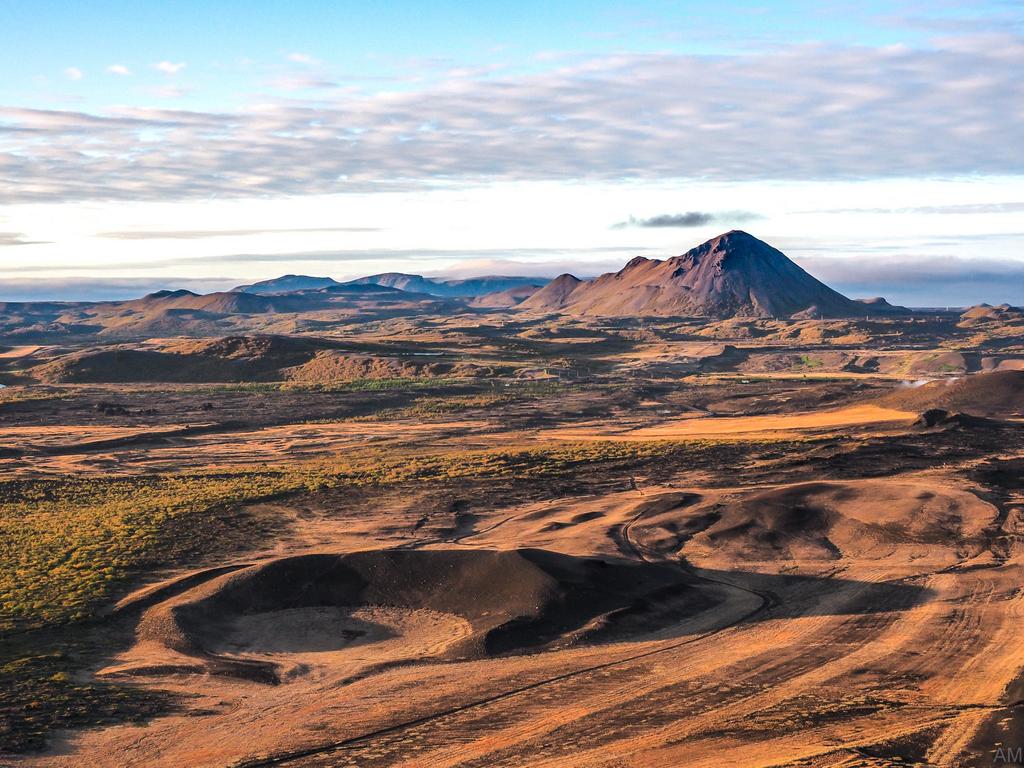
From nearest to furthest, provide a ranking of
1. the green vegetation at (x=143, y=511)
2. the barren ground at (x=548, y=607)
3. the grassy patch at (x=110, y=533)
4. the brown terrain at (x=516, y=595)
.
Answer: the barren ground at (x=548, y=607) → the brown terrain at (x=516, y=595) → the grassy patch at (x=110, y=533) → the green vegetation at (x=143, y=511)

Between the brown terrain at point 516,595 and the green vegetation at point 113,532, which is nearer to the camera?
the brown terrain at point 516,595

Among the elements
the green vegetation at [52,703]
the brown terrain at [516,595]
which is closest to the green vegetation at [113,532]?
the green vegetation at [52,703]

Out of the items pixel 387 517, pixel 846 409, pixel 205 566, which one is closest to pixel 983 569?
pixel 387 517

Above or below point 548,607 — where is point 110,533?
below

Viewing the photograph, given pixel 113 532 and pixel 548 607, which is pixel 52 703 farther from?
pixel 113 532

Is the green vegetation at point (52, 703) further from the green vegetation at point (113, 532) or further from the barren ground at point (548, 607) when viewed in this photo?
the barren ground at point (548, 607)

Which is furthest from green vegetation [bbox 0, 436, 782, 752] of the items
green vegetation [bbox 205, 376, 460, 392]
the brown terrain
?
green vegetation [bbox 205, 376, 460, 392]

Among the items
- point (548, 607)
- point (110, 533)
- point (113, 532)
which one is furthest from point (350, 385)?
point (548, 607)

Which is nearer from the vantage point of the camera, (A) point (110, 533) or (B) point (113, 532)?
(A) point (110, 533)

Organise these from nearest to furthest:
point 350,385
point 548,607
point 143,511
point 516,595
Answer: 1. point 548,607
2. point 516,595
3. point 143,511
4. point 350,385
